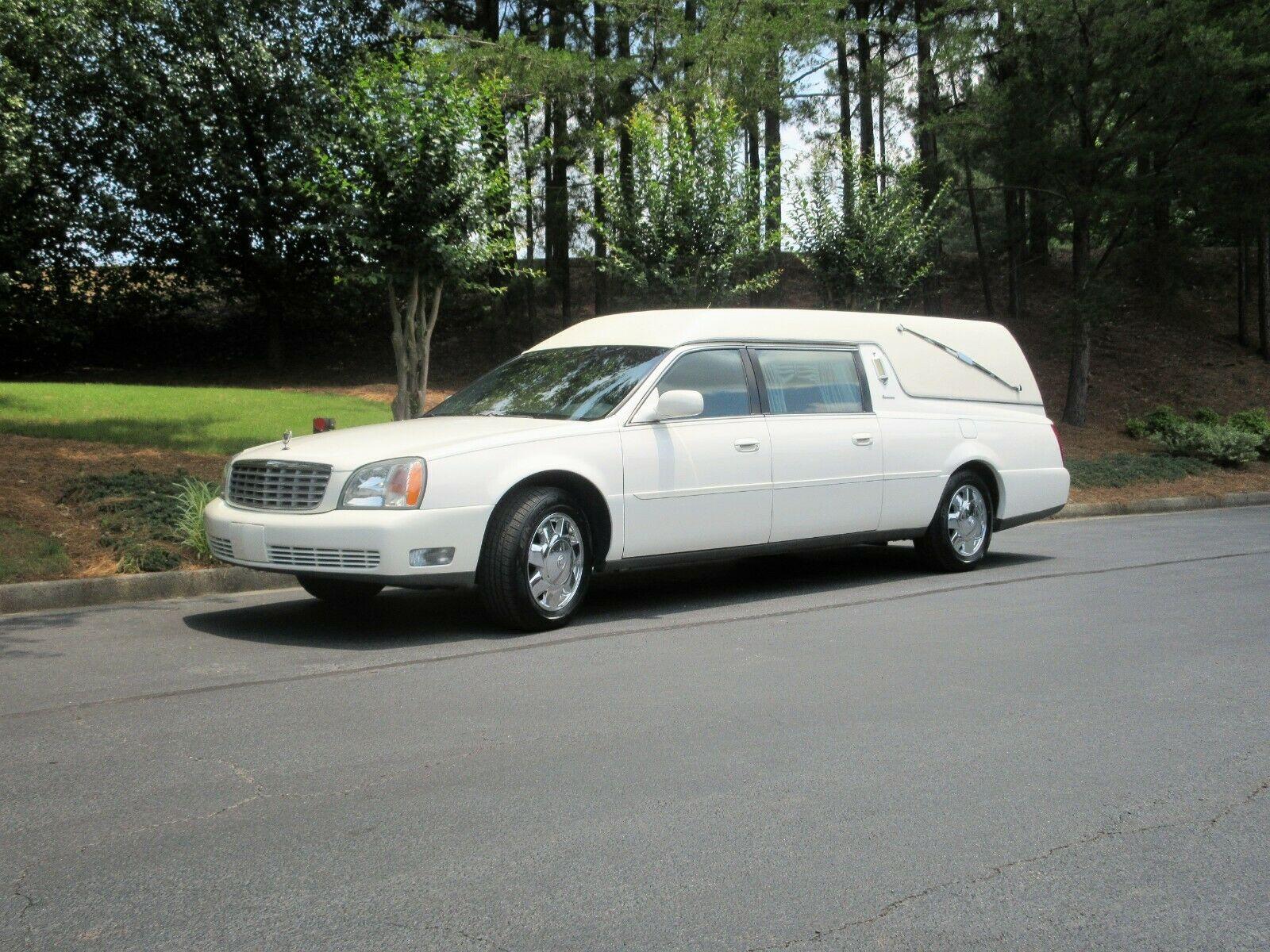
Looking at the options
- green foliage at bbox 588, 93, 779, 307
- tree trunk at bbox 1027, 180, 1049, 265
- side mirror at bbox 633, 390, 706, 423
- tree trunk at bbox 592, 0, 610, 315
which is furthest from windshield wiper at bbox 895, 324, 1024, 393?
tree trunk at bbox 1027, 180, 1049, 265

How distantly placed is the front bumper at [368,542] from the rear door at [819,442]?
2.39 m

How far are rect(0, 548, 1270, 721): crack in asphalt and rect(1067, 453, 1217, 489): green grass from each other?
21.4ft

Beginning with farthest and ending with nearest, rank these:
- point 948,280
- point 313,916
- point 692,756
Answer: point 948,280 < point 692,756 < point 313,916

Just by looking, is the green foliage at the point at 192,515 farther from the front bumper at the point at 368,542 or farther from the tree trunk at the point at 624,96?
the tree trunk at the point at 624,96

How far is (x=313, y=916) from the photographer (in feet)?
11.0

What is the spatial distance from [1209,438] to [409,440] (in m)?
16.2

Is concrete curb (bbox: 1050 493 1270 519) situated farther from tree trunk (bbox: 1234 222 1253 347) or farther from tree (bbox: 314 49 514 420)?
tree trunk (bbox: 1234 222 1253 347)

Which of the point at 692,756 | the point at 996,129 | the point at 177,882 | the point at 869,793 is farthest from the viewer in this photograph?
the point at 996,129

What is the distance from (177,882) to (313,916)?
0.50m

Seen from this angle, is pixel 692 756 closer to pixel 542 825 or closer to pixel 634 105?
pixel 542 825

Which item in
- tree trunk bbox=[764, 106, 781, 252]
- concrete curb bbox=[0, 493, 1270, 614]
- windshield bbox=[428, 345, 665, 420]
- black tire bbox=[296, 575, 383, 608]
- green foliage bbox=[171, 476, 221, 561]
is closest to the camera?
windshield bbox=[428, 345, 665, 420]

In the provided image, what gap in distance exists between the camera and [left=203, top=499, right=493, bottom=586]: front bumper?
7.00m

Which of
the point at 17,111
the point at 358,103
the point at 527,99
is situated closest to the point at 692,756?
the point at 358,103

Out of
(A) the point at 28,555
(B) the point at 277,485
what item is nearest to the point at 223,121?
(A) the point at 28,555
